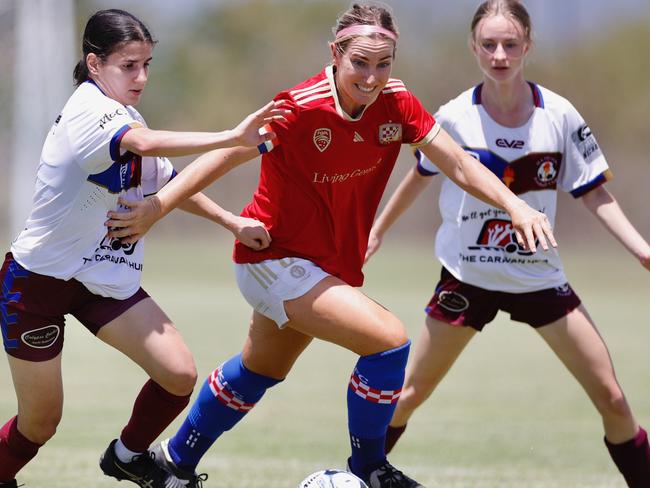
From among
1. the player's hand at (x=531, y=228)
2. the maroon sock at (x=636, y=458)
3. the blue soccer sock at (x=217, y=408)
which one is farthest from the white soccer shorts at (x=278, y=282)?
the maroon sock at (x=636, y=458)

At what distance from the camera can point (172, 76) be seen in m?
52.2

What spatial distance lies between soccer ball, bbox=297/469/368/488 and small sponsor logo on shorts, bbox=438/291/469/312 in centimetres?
125

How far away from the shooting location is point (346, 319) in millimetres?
4605

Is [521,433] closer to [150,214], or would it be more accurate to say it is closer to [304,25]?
[150,214]

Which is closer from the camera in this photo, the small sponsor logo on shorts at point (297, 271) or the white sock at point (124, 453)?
the small sponsor logo on shorts at point (297, 271)

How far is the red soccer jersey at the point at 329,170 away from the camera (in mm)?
4750

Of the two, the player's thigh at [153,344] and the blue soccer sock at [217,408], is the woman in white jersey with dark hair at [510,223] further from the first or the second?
the player's thigh at [153,344]

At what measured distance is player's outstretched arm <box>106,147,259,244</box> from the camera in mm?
4730

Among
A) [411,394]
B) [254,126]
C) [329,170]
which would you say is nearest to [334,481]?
[411,394]

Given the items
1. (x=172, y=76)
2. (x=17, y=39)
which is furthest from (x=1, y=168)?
(x=172, y=76)

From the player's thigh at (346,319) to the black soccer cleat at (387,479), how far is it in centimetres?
55

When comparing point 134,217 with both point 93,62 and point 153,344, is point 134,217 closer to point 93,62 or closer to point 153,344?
point 153,344

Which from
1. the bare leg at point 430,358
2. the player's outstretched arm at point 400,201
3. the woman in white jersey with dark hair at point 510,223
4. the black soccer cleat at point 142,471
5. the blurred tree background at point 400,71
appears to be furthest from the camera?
the blurred tree background at point 400,71

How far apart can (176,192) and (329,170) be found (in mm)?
670
